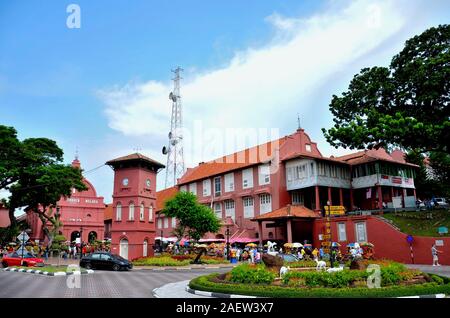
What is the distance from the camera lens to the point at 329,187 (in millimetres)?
37844

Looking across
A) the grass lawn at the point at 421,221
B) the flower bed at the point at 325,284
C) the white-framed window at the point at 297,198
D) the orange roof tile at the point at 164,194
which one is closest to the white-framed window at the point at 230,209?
the white-framed window at the point at 297,198

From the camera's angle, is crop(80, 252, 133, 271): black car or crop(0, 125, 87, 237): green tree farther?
crop(0, 125, 87, 237): green tree

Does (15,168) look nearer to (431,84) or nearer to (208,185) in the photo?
(208,185)

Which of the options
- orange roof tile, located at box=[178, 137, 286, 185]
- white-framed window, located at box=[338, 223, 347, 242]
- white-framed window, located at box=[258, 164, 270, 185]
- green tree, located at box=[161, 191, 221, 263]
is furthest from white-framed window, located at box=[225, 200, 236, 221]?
white-framed window, located at box=[338, 223, 347, 242]

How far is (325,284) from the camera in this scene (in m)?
13.0

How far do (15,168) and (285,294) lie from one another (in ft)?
106

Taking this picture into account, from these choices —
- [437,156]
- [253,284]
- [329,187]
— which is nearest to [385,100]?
[329,187]

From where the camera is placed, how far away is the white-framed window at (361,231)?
→ 31797 mm

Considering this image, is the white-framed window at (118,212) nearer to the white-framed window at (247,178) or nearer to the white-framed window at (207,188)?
the white-framed window at (247,178)

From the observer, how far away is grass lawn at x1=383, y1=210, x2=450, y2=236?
28.0m

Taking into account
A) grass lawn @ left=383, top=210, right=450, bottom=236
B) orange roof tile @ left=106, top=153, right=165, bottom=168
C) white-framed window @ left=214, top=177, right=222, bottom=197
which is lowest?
grass lawn @ left=383, top=210, right=450, bottom=236

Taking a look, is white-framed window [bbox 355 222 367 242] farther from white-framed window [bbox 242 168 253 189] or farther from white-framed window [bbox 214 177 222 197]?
white-framed window [bbox 214 177 222 197]

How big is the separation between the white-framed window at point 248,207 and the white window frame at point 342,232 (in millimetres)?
11181

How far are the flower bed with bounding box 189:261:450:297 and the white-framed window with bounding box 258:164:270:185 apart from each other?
2654 centimetres
